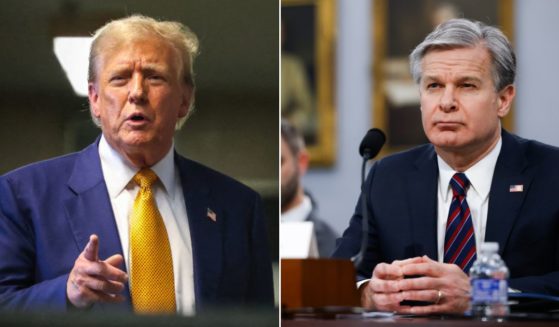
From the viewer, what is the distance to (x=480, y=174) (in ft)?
13.9

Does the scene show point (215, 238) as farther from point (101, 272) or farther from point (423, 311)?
point (423, 311)

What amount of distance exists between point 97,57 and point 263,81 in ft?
2.24

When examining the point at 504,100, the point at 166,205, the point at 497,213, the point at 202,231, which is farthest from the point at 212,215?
the point at 504,100

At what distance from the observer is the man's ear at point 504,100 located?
4258mm

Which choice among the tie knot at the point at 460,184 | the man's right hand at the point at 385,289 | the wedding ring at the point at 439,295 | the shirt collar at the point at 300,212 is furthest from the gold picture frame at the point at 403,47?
the wedding ring at the point at 439,295

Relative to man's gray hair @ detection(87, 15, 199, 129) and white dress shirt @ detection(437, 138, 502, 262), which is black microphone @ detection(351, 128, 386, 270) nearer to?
white dress shirt @ detection(437, 138, 502, 262)

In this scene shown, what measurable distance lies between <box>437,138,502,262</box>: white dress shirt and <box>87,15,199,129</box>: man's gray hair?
3.50ft

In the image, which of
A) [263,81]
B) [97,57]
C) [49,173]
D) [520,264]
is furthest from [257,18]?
[520,264]

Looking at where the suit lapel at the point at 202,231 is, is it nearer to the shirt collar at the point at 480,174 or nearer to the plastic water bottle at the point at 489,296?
the shirt collar at the point at 480,174

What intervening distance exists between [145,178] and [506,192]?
142 cm

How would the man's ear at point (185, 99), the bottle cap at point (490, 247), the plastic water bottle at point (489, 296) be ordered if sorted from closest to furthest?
the plastic water bottle at point (489, 296) < the bottle cap at point (490, 247) < the man's ear at point (185, 99)

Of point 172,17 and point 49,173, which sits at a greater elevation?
point 172,17

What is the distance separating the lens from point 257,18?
14.7ft

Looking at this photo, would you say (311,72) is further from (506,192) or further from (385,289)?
(385,289)
